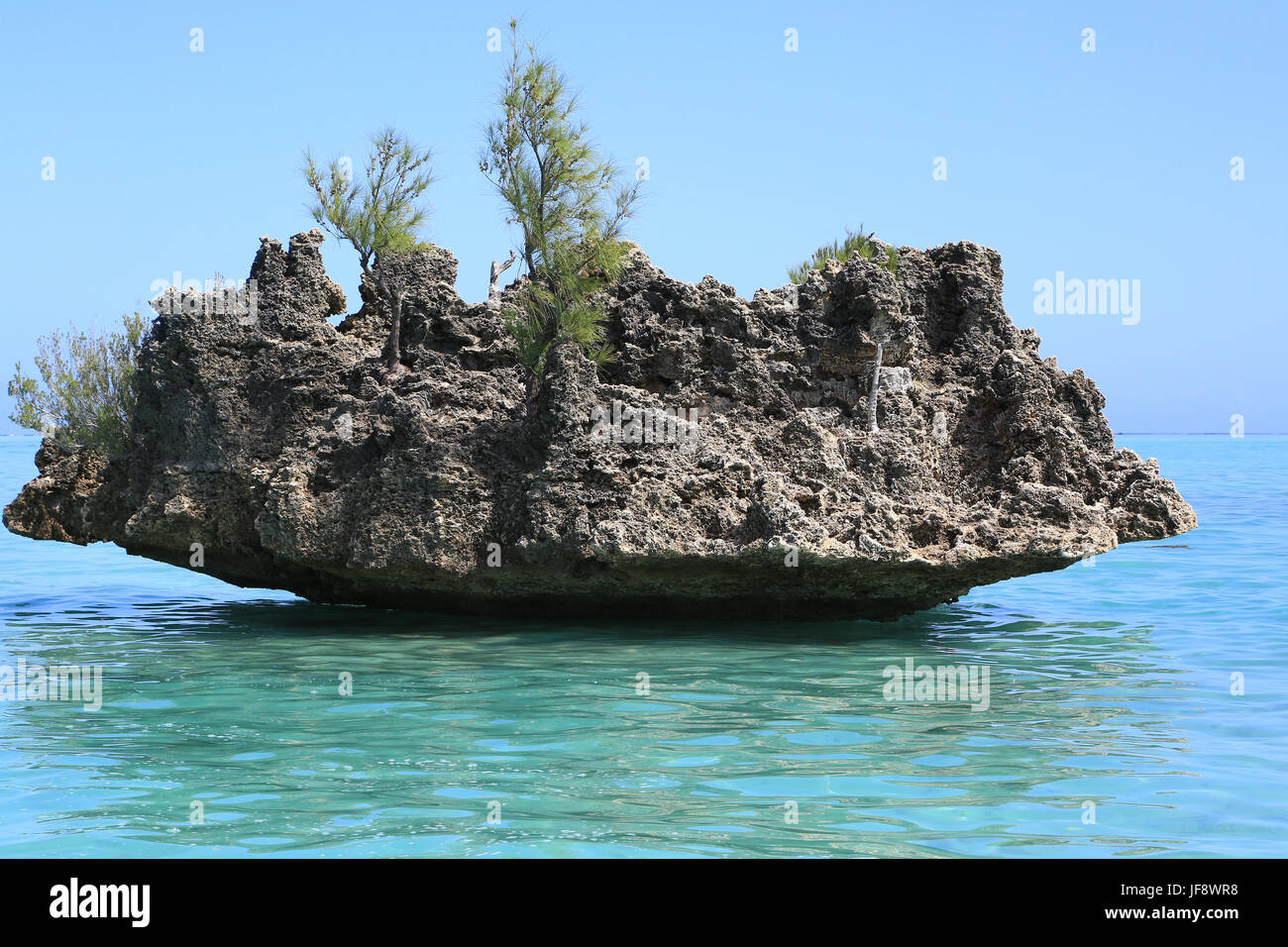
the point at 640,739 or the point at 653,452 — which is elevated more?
the point at 653,452

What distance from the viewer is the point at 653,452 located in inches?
442

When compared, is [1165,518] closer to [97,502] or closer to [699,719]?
[699,719]

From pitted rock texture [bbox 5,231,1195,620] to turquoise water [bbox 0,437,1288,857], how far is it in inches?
30.3

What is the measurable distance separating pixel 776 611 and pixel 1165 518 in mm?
4066

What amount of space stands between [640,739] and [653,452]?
13.7 feet

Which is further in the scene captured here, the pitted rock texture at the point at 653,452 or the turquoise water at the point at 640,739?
the pitted rock texture at the point at 653,452

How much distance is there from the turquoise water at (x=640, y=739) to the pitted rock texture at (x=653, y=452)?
0.77 metres

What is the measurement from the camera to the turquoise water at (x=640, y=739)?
18.7 ft

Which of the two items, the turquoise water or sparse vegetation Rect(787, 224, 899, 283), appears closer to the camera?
the turquoise water

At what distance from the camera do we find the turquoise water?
570 centimetres

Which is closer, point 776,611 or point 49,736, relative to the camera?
point 49,736
